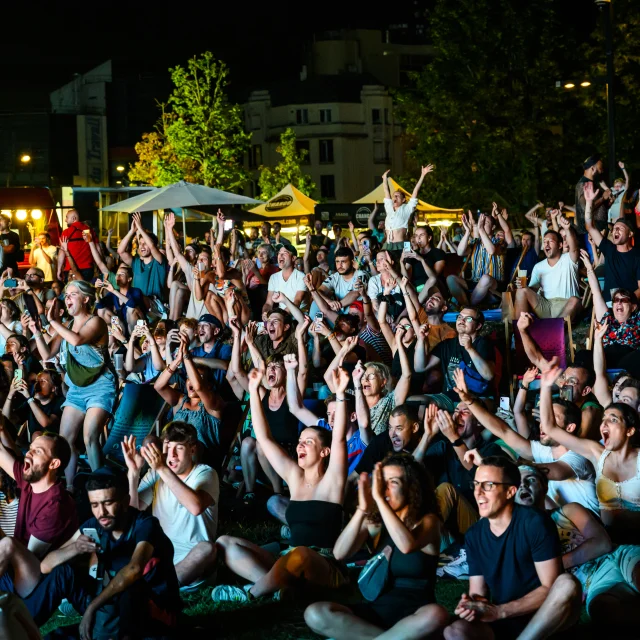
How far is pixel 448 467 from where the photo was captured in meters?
7.24

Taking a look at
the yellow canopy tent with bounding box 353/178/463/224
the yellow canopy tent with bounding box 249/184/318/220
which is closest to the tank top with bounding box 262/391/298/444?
the yellow canopy tent with bounding box 353/178/463/224

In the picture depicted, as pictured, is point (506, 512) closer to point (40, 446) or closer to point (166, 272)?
point (40, 446)

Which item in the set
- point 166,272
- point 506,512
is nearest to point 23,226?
point 166,272

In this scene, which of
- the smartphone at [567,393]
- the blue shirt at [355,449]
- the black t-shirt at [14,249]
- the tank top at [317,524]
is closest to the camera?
the tank top at [317,524]

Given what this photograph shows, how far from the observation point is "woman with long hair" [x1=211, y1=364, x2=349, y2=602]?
6102 millimetres

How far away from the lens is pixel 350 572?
6492 mm

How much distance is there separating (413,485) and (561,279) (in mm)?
6325

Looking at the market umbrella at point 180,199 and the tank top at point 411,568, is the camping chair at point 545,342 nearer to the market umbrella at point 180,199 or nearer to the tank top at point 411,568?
the tank top at point 411,568

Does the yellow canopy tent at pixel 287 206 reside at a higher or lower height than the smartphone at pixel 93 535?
higher

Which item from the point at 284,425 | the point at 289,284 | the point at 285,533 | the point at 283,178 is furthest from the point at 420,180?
the point at 283,178

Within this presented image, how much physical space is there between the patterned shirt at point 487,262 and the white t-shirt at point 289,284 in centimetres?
238

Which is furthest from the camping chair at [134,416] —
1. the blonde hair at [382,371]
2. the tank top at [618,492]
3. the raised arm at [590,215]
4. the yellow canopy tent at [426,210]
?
the yellow canopy tent at [426,210]

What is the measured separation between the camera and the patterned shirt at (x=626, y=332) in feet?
30.6

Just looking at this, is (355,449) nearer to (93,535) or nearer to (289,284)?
(93,535)
